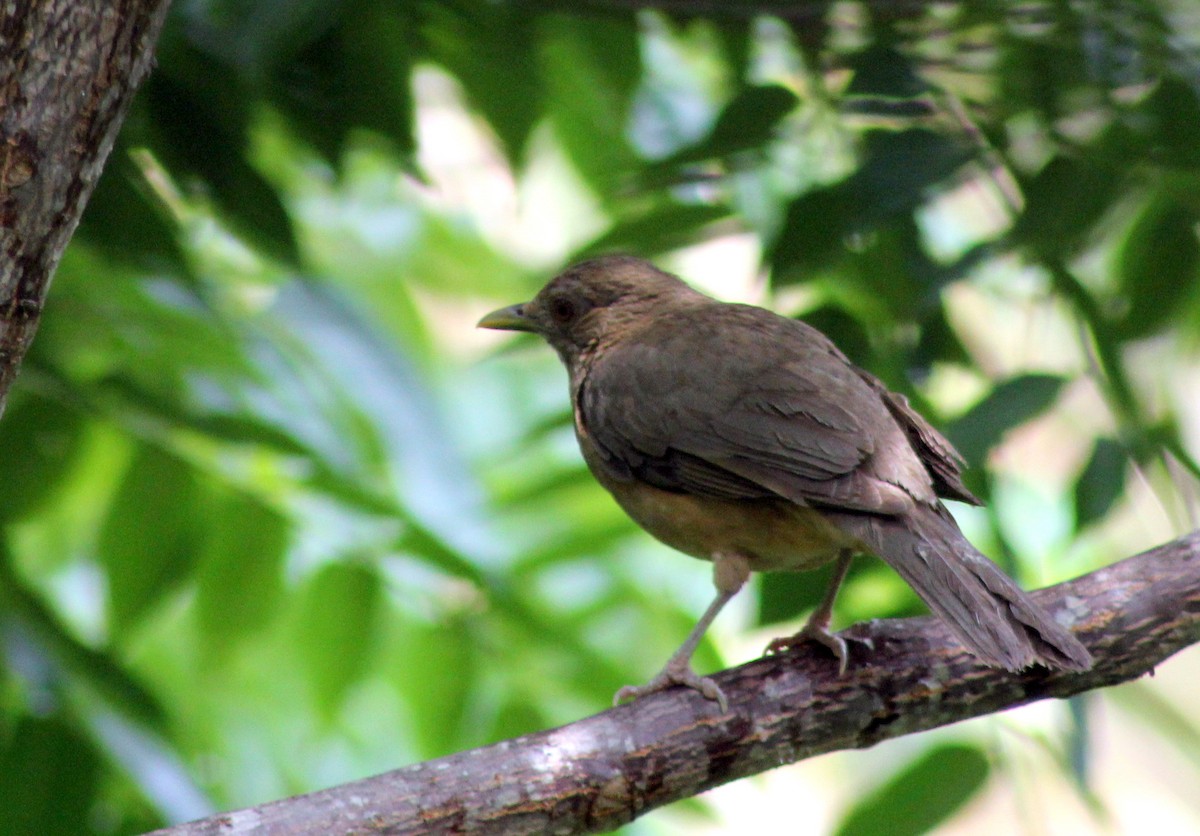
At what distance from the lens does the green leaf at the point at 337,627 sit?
467 centimetres

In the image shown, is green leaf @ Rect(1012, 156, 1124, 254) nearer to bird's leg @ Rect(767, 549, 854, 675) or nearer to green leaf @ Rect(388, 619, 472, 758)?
bird's leg @ Rect(767, 549, 854, 675)

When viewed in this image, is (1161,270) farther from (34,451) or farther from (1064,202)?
(34,451)

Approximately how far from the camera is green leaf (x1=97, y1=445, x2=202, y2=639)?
4.43 metres

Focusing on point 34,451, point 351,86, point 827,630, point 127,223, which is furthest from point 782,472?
point 34,451

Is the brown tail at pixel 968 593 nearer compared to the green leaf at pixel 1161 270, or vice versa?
the brown tail at pixel 968 593

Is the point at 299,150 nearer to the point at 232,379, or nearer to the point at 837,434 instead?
the point at 232,379

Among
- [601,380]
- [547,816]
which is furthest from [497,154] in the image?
[547,816]

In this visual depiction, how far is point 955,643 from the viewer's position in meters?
3.65

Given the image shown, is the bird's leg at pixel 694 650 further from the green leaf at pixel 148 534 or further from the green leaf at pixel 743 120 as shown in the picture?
the green leaf at pixel 148 534

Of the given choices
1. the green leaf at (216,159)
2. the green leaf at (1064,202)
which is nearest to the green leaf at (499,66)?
the green leaf at (216,159)

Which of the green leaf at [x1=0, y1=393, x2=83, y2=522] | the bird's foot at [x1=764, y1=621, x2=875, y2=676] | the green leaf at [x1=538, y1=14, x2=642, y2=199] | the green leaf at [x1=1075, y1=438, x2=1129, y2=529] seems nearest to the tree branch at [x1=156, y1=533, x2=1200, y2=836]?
Result: the bird's foot at [x1=764, y1=621, x2=875, y2=676]

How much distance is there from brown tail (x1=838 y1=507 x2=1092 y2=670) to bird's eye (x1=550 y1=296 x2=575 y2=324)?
190cm

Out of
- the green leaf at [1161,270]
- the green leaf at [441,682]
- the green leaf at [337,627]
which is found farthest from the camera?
the green leaf at [441,682]

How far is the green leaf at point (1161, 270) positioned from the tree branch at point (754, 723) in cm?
84
